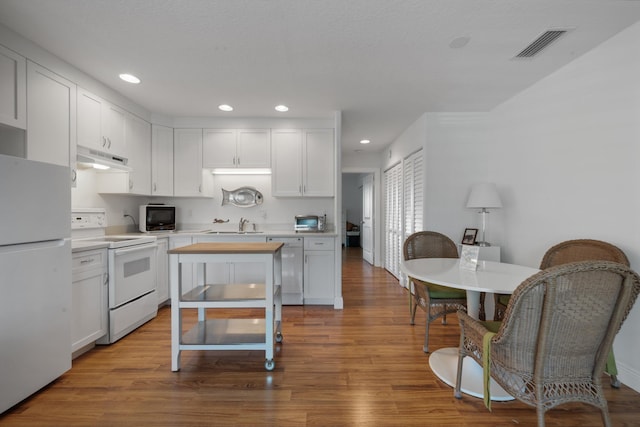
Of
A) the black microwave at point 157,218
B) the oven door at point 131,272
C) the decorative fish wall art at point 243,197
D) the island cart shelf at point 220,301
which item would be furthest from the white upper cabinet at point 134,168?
the island cart shelf at point 220,301

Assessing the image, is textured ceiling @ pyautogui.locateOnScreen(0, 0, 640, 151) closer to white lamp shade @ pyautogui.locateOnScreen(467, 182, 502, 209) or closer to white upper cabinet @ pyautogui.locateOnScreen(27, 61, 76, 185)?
white upper cabinet @ pyautogui.locateOnScreen(27, 61, 76, 185)

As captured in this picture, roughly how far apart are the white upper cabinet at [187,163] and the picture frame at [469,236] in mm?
3474

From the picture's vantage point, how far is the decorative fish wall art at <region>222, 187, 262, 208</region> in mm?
4117

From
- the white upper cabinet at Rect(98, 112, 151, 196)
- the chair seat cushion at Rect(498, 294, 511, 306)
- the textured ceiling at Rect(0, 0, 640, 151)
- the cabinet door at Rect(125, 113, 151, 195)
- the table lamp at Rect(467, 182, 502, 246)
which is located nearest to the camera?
the textured ceiling at Rect(0, 0, 640, 151)

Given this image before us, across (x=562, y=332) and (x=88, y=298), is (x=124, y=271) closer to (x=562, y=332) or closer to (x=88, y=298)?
(x=88, y=298)

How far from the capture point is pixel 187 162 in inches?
151

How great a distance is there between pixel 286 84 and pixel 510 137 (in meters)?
2.57

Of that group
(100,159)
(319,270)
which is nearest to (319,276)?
(319,270)

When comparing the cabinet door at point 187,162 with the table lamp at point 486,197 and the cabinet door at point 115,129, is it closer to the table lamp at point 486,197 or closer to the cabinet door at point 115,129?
the cabinet door at point 115,129

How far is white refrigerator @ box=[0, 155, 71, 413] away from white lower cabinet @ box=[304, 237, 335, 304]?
2.25 metres

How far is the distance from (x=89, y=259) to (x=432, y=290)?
289 centimetres

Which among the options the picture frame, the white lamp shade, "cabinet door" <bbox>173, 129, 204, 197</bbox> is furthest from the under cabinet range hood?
the picture frame

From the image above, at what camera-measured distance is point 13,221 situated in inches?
64.8

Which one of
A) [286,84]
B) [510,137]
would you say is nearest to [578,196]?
[510,137]
